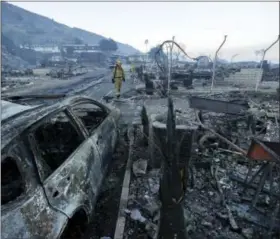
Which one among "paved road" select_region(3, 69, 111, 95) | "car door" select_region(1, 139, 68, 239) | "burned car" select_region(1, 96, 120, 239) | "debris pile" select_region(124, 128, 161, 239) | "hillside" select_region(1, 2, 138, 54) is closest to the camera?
"car door" select_region(1, 139, 68, 239)

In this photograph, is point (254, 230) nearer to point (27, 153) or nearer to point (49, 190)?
point (49, 190)

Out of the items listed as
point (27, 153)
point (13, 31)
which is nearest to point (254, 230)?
point (27, 153)

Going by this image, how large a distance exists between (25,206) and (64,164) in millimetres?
802

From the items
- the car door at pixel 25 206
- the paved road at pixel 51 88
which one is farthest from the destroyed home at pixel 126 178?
the paved road at pixel 51 88

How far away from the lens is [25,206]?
95.4 inches

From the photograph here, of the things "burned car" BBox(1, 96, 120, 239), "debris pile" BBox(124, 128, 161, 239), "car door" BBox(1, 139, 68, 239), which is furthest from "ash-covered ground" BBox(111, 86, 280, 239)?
"car door" BBox(1, 139, 68, 239)

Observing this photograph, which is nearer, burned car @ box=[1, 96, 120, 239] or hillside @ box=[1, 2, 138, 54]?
burned car @ box=[1, 96, 120, 239]

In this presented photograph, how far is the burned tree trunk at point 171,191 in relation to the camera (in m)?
2.93

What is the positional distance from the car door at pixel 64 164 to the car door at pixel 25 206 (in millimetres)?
107

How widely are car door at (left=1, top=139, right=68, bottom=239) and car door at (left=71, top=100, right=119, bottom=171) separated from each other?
59.4 inches

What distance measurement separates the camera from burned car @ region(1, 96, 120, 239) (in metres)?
Result: 2.45

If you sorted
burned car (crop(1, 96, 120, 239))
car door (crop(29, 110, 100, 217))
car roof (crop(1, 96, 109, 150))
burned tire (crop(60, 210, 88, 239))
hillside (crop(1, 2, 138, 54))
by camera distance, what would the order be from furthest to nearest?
hillside (crop(1, 2, 138, 54)), burned tire (crop(60, 210, 88, 239)), car door (crop(29, 110, 100, 217)), car roof (crop(1, 96, 109, 150)), burned car (crop(1, 96, 120, 239))

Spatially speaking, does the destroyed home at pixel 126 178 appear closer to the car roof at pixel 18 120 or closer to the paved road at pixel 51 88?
the car roof at pixel 18 120

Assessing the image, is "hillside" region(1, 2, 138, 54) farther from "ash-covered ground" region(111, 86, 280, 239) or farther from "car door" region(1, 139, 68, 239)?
"car door" region(1, 139, 68, 239)
